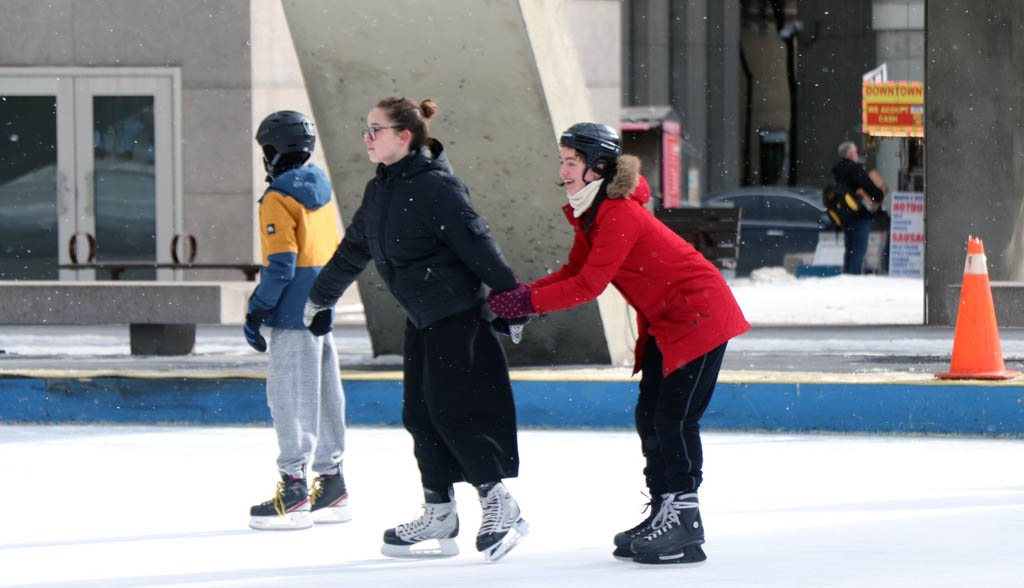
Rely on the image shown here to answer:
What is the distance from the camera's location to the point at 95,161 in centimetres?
1573

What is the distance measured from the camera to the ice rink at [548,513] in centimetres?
437

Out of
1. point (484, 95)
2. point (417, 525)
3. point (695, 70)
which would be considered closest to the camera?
point (417, 525)

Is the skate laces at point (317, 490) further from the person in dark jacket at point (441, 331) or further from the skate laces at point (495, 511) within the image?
the skate laces at point (495, 511)

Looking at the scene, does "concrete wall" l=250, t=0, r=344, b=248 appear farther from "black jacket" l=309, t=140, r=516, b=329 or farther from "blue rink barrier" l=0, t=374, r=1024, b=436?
"black jacket" l=309, t=140, r=516, b=329

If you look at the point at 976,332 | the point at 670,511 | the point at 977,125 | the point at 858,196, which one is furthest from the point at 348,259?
the point at 858,196

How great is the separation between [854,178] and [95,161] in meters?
8.15

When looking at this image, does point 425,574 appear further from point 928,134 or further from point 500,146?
point 928,134

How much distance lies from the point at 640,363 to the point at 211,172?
36.9 ft

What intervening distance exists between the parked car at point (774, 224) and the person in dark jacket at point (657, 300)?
53.6 feet

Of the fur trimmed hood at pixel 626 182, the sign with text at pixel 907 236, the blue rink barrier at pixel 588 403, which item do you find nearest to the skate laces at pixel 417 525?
the fur trimmed hood at pixel 626 182

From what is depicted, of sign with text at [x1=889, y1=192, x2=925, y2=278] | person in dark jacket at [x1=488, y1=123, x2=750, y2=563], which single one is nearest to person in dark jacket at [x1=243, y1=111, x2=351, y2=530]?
person in dark jacket at [x1=488, y1=123, x2=750, y2=563]

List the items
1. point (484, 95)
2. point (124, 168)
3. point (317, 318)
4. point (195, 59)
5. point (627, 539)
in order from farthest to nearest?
1. point (124, 168)
2. point (195, 59)
3. point (484, 95)
4. point (317, 318)
5. point (627, 539)

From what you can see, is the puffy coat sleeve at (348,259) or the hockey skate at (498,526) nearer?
the hockey skate at (498,526)

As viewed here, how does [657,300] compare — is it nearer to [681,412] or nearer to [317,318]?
[681,412]
